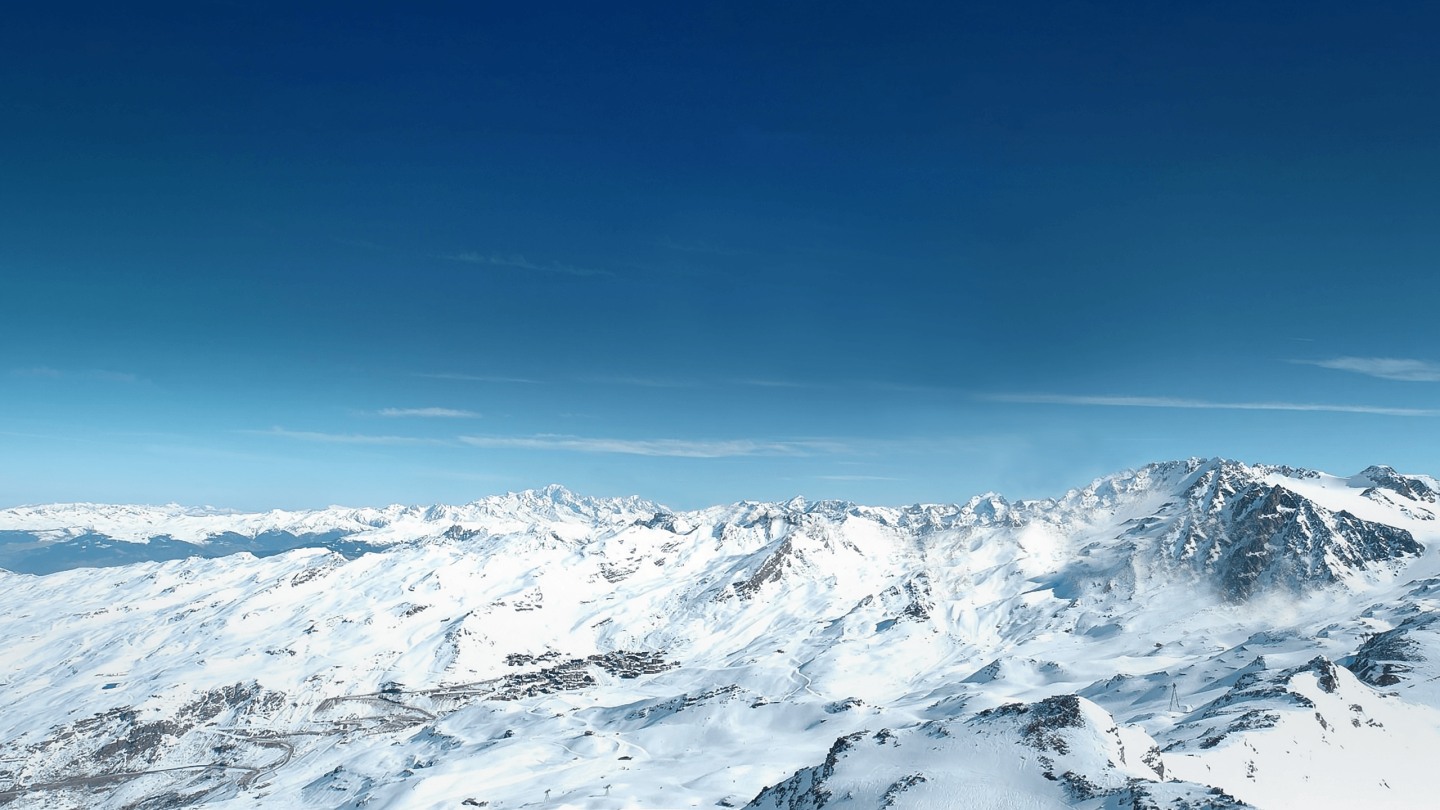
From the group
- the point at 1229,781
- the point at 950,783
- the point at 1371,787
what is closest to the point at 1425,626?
the point at 1371,787

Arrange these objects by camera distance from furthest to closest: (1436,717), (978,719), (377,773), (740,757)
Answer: (377,773), (740,757), (1436,717), (978,719)

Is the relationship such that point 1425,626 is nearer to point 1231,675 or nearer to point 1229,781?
point 1231,675

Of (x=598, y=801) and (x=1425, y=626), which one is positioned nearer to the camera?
(x=598, y=801)

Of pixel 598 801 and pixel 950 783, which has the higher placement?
pixel 950 783

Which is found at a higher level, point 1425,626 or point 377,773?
point 1425,626

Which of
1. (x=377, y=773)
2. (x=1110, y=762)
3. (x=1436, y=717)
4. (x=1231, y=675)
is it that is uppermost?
(x=1110, y=762)

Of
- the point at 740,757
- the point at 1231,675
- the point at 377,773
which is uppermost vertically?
the point at 1231,675

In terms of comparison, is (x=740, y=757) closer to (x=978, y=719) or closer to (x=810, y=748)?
(x=810, y=748)

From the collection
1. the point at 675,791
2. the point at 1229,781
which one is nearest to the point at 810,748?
the point at 675,791

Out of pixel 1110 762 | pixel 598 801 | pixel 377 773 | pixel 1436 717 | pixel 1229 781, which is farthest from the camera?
pixel 377 773
